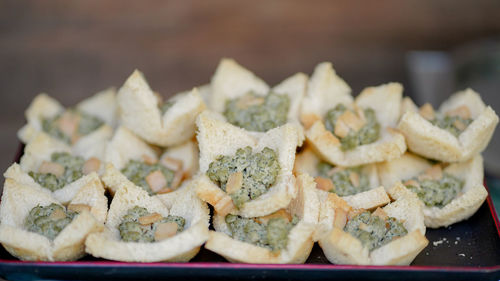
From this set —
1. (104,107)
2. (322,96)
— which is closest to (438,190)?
(322,96)

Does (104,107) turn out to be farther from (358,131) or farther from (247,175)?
(358,131)

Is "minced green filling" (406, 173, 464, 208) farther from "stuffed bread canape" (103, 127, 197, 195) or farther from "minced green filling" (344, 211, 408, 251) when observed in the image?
"stuffed bread canape" (103, 127, 197, 195)

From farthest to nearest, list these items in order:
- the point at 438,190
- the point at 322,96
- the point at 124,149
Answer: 1. the point at 322,96
2. the point at 124,149
3. the point at 438,190

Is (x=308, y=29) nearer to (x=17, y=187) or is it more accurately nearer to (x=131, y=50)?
(x=131, y=50)

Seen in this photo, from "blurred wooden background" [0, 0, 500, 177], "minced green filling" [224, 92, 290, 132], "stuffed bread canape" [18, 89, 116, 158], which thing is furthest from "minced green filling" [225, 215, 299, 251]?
"blurred wooden background" [0, 0, 500, 177]

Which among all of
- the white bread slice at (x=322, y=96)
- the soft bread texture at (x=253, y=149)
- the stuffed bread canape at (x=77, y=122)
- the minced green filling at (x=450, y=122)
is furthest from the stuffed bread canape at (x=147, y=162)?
the minced green filling at (x=450, y=122)

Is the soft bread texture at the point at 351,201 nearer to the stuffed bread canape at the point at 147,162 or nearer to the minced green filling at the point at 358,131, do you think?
the minced green filling at the point at 358,131
